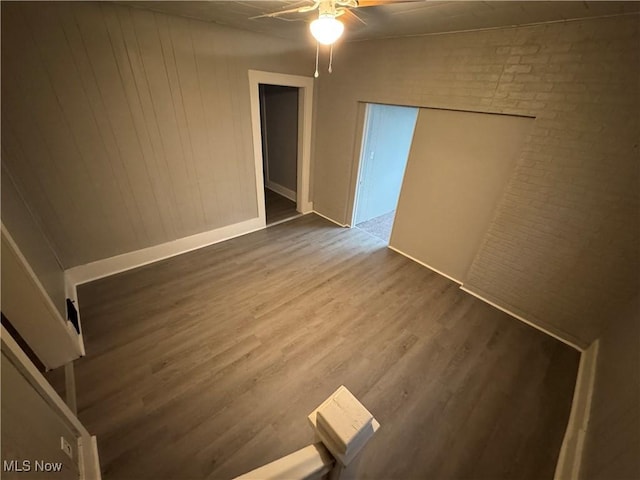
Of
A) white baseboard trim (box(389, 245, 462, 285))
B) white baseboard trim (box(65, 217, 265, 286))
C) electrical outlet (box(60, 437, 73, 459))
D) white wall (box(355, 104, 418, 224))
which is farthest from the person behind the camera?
white wall (box(355, 104, 418, 224))

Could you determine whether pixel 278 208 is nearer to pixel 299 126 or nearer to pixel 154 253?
pixel 299 126

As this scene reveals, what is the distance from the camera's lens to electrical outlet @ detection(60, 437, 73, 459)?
1170mm

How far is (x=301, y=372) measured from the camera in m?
1.92

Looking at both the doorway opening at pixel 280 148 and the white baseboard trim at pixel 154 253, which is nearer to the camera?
the white baseboard trim at pixel 154 253

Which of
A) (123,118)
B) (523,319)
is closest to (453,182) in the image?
(523,319)

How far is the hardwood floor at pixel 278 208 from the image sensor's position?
13.8 feet

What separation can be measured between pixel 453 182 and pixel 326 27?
1.99 metres

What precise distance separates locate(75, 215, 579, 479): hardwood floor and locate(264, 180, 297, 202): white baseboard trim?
219 cm

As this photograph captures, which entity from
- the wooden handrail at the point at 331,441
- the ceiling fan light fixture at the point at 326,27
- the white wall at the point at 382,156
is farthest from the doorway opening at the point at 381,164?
the wooden handrail at the point at 331,441

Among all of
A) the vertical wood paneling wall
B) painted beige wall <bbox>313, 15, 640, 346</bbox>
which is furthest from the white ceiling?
the vertical wood paneling wall

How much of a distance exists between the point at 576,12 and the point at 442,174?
1.41 m

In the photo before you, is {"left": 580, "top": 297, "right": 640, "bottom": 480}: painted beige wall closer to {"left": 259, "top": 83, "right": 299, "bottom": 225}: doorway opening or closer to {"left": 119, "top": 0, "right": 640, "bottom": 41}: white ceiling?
{"left": 119, "top": 0, "right": 640, "bottom": 41}: white ceiling

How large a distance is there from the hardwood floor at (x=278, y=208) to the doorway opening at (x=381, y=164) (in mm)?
1172

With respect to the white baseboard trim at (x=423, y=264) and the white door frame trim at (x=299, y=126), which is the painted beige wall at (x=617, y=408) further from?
the white door frame trim at (x=299, y=126)
